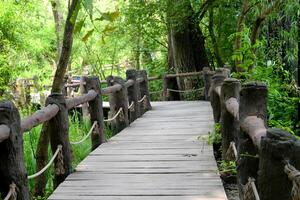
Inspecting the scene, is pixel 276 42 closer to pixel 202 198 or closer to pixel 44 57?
pixel 202 198

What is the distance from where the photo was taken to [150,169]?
13.9 ft

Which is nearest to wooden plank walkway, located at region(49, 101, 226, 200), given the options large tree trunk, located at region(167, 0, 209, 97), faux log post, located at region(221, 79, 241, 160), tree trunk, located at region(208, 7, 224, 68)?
faux log post, located at region(221, 79, 241, 160)

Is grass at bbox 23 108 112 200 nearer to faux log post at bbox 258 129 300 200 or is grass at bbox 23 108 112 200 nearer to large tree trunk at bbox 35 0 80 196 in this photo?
large tree trunk at bbox 35 0 80 196

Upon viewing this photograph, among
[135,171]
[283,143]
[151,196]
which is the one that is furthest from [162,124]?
[283,143]

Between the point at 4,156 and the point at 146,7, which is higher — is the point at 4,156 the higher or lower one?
the lower one

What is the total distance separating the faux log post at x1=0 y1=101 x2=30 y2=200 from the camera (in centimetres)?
279

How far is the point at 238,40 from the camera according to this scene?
27.8 feet

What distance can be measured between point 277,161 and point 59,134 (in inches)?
95.1

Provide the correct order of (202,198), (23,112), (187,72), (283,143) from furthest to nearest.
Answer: (187,72) < (23,112) < (202,198) < (283,143)

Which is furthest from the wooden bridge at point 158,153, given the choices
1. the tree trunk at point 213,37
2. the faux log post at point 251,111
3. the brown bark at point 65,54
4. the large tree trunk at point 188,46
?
the tree trunk at point 213,37

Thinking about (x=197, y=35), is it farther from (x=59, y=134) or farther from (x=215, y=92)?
(x=59, y=134)

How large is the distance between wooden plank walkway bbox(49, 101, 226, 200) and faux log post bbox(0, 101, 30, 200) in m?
0.66

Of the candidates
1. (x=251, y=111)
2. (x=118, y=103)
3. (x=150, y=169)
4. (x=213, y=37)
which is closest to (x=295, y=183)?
(x=251, y=111)

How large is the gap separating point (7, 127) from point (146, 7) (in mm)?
8538
